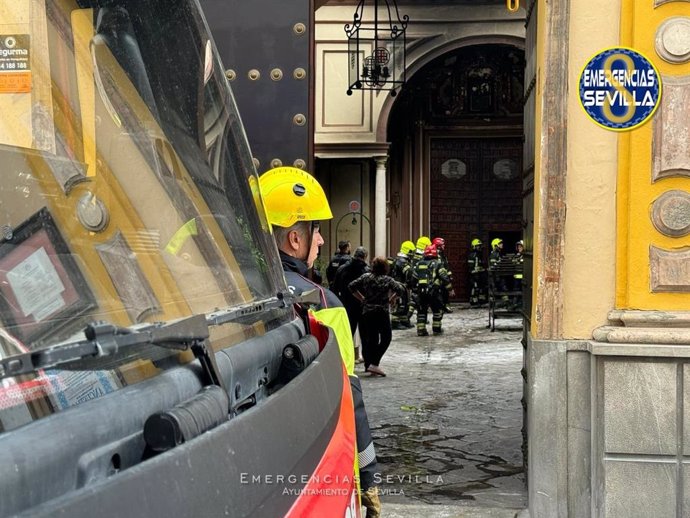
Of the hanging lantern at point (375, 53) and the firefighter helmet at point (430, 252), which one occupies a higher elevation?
the hanging lantern at point (375, 53)

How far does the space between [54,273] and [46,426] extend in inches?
12.9

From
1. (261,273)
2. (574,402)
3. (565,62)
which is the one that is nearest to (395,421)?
(574,402)

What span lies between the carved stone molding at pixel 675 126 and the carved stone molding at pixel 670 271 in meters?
0.41

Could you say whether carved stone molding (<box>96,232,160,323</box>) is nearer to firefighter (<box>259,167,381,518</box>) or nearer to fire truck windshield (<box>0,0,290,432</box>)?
fire truck windshield (<box>0,0,290,432</box>)

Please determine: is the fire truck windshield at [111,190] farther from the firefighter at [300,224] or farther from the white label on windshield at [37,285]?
the firefighter at [300,224]

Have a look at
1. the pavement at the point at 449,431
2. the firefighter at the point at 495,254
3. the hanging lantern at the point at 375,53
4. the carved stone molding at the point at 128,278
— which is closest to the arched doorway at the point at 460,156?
the firefighter at the point at 495,254

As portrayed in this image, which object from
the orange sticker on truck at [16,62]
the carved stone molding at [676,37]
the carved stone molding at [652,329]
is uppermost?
the carved stone molding at [676,37]

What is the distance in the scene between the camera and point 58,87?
1.27m

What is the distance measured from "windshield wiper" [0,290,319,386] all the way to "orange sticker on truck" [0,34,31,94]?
1.18ft

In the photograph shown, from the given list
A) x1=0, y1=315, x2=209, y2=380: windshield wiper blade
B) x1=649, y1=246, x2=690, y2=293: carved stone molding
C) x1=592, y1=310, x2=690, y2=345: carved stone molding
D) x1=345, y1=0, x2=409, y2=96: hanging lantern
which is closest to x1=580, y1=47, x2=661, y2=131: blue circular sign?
x1=649, y1=246, x2=690, y2=293: carved stone molding

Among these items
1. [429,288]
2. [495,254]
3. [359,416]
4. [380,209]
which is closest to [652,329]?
[359,416]

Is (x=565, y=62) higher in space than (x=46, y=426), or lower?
higher

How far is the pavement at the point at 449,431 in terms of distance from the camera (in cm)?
572

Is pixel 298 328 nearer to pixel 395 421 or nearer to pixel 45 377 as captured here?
pixel 45 377
